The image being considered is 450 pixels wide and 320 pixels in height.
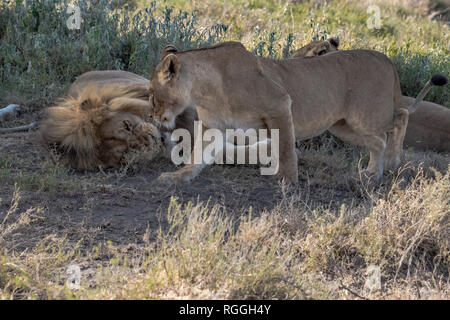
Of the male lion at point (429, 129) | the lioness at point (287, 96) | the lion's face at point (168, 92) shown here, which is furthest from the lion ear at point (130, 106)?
the male lion at point (429, 129)

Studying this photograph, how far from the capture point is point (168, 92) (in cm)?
432

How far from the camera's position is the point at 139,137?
5.25 metres

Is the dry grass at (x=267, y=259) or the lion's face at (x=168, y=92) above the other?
the lion's face at (x=168, y=92)

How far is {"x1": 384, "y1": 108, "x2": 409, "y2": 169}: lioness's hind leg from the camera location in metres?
5.16

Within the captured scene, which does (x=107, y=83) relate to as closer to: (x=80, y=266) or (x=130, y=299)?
(x=80, y=266)

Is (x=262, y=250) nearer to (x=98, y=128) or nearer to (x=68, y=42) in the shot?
(x=98, y=128)

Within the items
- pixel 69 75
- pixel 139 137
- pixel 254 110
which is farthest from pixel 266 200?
pixel 69 75

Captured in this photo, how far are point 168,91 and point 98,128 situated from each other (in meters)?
1.17

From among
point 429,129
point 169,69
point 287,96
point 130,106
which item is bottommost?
point 429,129

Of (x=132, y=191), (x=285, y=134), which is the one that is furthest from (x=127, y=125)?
(x=285, y=134)

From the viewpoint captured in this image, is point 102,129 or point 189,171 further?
point 102,129

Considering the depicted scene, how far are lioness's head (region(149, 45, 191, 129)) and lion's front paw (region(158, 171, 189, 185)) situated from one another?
47 cm

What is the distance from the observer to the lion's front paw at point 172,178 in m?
4.72

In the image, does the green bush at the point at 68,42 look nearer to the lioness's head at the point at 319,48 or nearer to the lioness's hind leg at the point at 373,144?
the lioness's head at the point at 319,48
